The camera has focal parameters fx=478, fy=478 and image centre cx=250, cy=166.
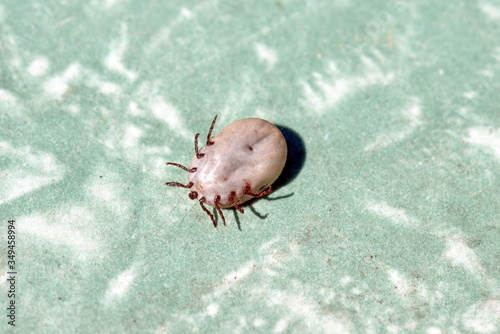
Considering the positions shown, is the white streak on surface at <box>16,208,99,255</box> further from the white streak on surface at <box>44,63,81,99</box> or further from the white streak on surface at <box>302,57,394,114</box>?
the white streak on surface at <box>302,57,394,114</box>

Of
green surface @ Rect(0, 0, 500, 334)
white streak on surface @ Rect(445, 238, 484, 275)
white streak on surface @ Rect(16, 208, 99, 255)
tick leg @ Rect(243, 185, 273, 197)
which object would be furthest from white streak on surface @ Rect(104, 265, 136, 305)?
white streak on surface @ Rect(445, 238, 484, 275)

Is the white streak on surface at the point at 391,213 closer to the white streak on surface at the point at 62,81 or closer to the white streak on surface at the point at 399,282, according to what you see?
the white streak on surface at the point at 399,282

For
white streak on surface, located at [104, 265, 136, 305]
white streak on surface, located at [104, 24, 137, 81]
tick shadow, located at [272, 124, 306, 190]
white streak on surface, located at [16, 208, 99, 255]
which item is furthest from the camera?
white streak on surface, located at [104, 24, 137, 81]


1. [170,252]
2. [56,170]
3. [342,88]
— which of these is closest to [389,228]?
[342,88]

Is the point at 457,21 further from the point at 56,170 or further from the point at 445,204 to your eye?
the point at 56,170

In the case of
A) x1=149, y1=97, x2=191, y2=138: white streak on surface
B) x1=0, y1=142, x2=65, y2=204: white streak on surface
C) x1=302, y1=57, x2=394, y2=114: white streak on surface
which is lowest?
x1=302, y1=57, x2=394, y2=114: white streak on surface

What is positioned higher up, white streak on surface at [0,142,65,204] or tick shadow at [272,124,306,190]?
white streak on surface at [0,142,65,204]

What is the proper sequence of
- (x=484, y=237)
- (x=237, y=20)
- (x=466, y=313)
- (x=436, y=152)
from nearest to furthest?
(x=466, y=313)
(x=484, y=237)
(x=436, y=152)
(x=237, y=20)
